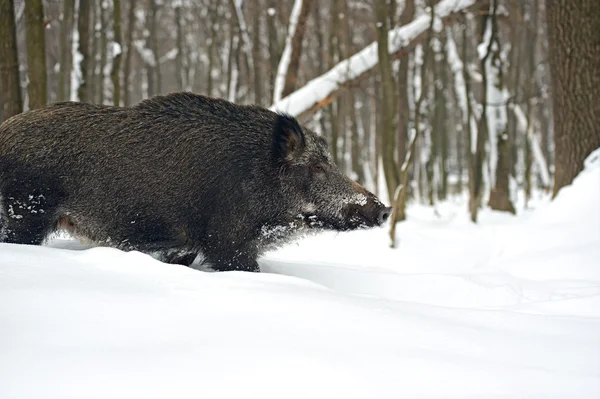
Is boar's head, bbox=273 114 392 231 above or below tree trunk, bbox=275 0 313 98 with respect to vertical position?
below

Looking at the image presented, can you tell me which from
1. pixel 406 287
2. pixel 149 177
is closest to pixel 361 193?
pixel 406 287

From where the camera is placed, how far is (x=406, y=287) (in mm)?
3910

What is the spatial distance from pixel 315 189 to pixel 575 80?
4719 mm

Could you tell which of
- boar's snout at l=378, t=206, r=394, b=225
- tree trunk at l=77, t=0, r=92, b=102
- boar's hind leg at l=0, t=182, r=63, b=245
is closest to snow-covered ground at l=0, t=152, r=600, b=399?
boar's hind leg at l=0, t=182, r=63, b=245

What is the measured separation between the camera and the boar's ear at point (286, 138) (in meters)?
3.97

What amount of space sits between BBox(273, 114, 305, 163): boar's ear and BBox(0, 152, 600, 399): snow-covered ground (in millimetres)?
1312

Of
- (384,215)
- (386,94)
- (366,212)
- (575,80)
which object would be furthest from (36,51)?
(575,80)

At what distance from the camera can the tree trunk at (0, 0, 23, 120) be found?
5.47 m

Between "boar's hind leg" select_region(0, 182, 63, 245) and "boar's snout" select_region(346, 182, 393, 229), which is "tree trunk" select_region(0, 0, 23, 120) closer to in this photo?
"boar's hind leg" select_region(0, 182, 63, 245)

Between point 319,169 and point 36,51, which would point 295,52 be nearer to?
point 36,51

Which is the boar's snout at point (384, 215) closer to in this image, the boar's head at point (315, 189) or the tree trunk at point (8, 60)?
the boar's head at point (315, 189)

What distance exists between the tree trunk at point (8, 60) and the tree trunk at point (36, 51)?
0.15m

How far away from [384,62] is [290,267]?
4.97 metres

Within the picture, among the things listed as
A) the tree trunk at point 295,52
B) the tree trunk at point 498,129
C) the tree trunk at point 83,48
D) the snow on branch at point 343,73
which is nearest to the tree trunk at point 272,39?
the tree trunk at point 295,52
